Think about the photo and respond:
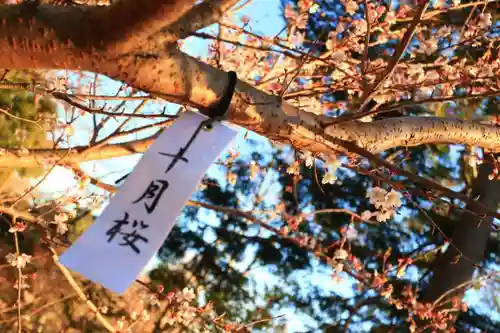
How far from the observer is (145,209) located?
3.10 feet

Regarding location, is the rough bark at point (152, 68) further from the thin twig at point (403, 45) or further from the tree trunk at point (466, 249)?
the tree trunk at point (466, 249)

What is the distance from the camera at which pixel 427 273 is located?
520 cm

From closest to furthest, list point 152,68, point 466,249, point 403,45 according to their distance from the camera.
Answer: point 152,68 → point 403,45 → point 466,249

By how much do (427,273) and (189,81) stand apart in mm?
4769

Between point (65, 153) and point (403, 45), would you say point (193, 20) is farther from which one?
point (65, 153)

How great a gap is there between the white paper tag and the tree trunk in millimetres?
3905

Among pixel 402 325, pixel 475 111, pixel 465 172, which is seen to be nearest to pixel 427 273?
pixel 402 325

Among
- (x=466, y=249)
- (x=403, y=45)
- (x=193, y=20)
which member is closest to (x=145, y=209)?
(x=193, y=20)

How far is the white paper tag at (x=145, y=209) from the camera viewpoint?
2.89ft

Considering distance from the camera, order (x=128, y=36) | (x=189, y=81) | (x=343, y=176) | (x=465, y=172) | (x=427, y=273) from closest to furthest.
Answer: (x=128, y=36) → (x=189, y=81) → (x=465, y=172) → (x=427, y=273) → (x=343, y=176)

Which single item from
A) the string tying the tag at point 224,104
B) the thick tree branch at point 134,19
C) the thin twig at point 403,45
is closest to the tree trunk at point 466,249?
the thin twig at point 403,45

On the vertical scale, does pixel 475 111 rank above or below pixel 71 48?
above

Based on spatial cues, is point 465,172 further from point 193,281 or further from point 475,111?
point 193,281

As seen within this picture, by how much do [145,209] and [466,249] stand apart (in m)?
4.22
